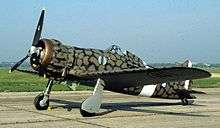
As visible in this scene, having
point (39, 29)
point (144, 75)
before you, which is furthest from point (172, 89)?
point (39, 29)

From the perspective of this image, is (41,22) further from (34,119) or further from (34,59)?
(34,119)

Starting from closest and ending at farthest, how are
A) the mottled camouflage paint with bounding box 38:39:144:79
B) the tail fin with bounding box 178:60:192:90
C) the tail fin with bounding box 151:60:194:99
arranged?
1. the mottled camouflage paint with bounding box 38:39:144:79
2. the tail fin with bounding box 151:60:194:99
3. the tail fin with bounding box 178:60:192:90

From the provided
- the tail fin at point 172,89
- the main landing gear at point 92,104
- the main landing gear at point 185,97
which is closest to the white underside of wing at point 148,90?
the tail fin at point 172,89

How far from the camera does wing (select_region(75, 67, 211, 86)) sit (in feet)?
43.4

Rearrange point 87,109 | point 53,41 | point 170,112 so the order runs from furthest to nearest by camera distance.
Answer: point 170,112
point 53,41
point 87,109

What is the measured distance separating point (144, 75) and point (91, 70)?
2.01m

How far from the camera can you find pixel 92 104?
14203mm

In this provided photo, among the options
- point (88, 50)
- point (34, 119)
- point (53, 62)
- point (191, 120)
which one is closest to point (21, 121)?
point (34, 119)

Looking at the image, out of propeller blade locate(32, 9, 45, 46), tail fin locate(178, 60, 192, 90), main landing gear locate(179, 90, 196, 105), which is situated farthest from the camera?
tail fin locate(178, 60, 192, 90)

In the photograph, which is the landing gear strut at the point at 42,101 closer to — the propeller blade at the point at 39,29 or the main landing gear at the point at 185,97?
the propeller blade at the point at 39,29

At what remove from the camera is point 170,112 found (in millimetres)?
16047

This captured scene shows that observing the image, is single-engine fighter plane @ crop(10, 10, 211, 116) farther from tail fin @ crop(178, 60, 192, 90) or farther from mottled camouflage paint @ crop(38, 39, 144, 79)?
tail fin @ crop(178, 60, 192, 90)

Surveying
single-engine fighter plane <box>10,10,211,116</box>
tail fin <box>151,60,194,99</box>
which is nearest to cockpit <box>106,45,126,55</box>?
single-engine fighter plane <box>10,10,211,116</box>

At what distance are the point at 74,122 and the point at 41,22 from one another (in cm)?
517
